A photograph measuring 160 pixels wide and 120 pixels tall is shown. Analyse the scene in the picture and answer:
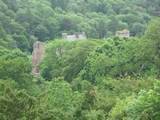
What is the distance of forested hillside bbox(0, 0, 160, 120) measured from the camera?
93.2 feet

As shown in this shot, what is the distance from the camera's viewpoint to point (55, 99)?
36844mm

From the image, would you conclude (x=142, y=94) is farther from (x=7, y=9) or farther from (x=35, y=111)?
(x=7, y=9)

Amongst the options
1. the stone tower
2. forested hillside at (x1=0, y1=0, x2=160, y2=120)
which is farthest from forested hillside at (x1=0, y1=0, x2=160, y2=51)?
the stone tower

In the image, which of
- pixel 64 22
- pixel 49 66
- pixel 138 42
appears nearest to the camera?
pixel 138 42

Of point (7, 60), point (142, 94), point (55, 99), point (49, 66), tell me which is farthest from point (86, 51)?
point (142, 94)

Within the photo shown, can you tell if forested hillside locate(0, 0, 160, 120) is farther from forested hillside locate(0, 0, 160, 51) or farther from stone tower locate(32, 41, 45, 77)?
stone tower locate(32, 41, 45, 77)

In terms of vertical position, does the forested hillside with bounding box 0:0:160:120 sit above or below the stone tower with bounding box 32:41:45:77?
above

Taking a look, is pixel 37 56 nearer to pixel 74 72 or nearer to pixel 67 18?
pixel 74 72

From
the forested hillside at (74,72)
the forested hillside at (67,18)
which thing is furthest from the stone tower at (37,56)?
the forested hillside at (67,18)

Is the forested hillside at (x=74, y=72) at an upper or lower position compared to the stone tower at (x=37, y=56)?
upper

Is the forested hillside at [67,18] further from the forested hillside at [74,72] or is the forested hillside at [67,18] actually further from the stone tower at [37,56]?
the stone tower at [37,56]

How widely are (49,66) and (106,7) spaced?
55.8 m

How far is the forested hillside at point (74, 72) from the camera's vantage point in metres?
28.4

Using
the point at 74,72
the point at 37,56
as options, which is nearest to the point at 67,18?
the point at 37,56
